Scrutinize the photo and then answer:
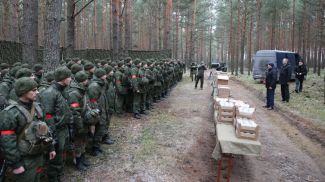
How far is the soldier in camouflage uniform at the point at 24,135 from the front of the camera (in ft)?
11.5

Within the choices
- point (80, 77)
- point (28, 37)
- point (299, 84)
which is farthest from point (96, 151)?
point (299, 84)

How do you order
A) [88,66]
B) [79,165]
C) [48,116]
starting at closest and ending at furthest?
1. [48,116]
2. [79,165]
3. [88,66]

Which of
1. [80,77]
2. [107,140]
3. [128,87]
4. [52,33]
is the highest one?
[52,33]

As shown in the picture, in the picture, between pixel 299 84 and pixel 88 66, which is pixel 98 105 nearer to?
pixel 88 66

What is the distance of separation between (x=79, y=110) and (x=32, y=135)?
1621 millimetres

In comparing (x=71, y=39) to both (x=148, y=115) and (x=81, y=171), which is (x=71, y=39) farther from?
(x=81, y=171)

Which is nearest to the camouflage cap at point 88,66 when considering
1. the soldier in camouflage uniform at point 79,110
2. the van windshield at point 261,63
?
the soldier in camouflage uniform at point 79,110

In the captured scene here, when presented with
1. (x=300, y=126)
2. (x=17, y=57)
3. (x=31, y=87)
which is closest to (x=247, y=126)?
(x=31, y=87)

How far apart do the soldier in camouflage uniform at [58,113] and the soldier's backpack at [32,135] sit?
709mm

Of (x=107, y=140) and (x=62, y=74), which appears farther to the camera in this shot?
(x=107, y=140)

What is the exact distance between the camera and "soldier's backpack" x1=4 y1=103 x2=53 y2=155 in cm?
362

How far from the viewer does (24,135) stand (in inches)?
144

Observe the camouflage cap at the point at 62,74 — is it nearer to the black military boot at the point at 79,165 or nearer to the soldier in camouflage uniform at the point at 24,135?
the soldier in camouflage uniform at the point at 24,135

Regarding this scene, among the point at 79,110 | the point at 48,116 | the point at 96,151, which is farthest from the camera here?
the point at 96,151
